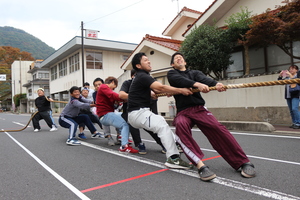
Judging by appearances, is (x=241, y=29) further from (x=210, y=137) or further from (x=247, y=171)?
(x=247, y=171)

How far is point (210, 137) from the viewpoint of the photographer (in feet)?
11.9

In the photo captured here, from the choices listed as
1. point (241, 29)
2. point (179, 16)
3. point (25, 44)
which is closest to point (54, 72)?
point (179, 16)

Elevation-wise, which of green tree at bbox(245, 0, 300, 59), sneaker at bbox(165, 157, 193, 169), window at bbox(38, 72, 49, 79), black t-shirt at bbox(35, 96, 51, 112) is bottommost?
sneaker at bbox(165, 157, 193, 169)

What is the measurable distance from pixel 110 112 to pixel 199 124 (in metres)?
2.63

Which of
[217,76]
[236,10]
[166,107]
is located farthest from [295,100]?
[166,107]

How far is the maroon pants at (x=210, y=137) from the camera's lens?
346cm

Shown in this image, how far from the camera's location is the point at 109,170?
3.94 meters

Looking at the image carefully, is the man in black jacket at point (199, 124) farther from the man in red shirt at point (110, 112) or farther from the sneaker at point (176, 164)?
the man in red shirt at point (110, 112)

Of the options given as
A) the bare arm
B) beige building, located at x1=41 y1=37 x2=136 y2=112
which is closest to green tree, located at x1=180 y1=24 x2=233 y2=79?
the bare arm

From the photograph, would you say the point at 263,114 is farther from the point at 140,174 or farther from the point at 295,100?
the point at 140,174

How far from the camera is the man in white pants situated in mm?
3779

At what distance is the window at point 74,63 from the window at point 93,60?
4.57ft

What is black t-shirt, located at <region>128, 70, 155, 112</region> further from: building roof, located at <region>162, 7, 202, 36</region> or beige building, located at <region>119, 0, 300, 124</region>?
building roof, located at <region>162, 7, 202, 36</region>

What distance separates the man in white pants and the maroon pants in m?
0.23
